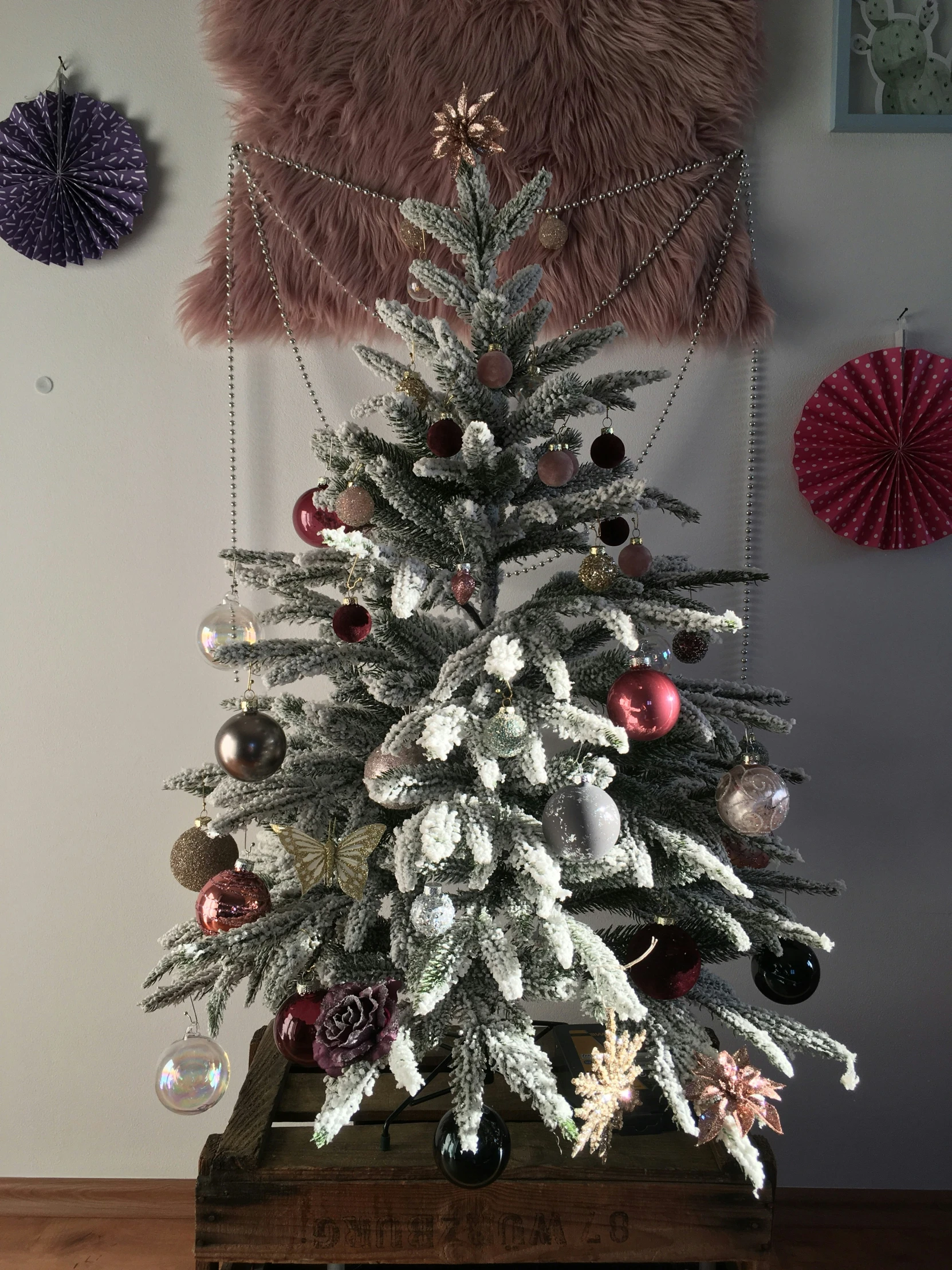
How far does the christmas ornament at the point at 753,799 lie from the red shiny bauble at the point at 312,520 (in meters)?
0.49

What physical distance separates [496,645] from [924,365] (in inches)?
34.4

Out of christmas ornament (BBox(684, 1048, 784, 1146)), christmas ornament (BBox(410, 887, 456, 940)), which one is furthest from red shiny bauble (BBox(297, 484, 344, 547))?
christmas ornament (BBox(684, 1048, 784, 1146))

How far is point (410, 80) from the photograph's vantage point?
1.25 metres

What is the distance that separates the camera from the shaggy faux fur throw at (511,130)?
49.1 inches

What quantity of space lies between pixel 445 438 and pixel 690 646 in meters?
0.43

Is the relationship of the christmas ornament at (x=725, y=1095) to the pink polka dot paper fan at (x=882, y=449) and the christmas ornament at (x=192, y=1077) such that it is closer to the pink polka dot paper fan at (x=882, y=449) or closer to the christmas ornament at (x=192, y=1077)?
the christmas ornament at (x=192, y=1077)

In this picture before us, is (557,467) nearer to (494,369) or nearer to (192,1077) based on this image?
(494,369)

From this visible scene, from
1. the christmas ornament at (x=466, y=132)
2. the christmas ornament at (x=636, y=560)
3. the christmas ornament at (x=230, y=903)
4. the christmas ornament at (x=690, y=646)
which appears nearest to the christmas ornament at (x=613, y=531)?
the christmas ornament at (x=636, y=560)

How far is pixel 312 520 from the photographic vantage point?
1112mm

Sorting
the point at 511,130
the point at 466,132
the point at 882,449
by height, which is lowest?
the point at 882,449

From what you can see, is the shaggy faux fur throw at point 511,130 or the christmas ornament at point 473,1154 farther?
the shaggy faux fur throw at point 511,130

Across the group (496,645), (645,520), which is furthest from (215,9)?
(496,645)

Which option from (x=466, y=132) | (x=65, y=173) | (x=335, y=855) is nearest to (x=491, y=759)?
(x=335, y=855)

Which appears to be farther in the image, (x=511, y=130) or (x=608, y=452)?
(x=511, y=130)
